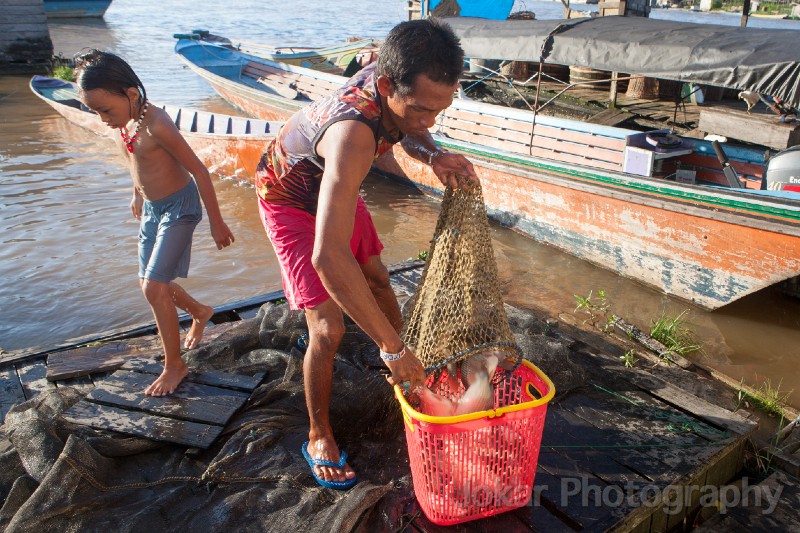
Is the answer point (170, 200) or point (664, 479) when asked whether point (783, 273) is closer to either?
point (664, 479)

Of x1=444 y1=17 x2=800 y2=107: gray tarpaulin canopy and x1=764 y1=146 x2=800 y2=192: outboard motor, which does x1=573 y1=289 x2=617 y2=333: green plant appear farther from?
x1=444 y1=17 x2=800 y2=107: gray tarpaulin canopy

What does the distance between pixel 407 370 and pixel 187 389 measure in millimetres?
1633

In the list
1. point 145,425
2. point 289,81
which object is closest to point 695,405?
point 145,425

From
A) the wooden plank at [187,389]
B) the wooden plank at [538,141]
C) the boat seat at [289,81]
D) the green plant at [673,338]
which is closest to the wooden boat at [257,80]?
the boat seat at [289,81]

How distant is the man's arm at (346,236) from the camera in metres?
2.13

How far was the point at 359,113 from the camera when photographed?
227 cm

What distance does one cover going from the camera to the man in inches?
84.3

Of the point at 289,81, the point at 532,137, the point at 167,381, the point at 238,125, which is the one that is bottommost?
the point at 167,381

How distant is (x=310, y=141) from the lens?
2514 mm

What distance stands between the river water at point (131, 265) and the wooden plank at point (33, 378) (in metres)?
1.25

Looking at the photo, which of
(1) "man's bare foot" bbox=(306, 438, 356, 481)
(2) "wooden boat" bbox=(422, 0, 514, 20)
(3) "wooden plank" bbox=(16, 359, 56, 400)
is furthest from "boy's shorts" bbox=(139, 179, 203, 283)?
(2) "wooden boat" bbox=(422, 0, 514, 20)

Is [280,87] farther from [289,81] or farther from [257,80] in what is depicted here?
[257,80]

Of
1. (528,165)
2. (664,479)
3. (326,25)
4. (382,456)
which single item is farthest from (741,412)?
(326,25)

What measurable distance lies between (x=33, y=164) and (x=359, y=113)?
1040 centimetres
